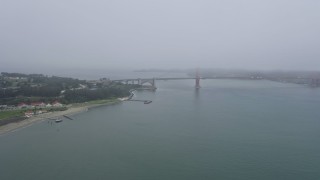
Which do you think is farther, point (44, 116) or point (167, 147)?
point (44, 116)

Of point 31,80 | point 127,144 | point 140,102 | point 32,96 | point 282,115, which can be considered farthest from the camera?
point 31,80

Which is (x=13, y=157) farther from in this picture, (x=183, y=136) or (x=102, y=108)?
(x=102, y=108)

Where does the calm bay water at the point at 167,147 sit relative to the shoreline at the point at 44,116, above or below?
below

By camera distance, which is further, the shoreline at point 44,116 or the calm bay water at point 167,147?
the shoreline at point 44,116

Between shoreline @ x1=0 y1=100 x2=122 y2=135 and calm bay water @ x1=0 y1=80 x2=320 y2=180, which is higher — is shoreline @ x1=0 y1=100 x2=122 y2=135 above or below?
above

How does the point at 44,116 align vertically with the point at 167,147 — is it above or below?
above

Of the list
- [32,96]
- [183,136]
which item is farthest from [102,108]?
[183,136]

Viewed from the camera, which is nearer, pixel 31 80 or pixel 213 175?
pixel 213 175

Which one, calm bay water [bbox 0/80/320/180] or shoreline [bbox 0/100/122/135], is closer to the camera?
calm bay water [bbox 0/80/320/180]
